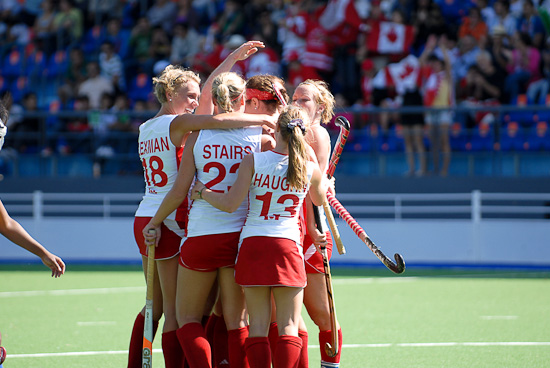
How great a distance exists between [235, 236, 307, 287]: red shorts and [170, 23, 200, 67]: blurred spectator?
12109 millimetres

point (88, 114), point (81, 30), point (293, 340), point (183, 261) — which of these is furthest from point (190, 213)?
point (81, 30)

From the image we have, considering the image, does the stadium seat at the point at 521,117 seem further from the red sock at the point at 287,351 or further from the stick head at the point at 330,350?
the red sock at the point at 287,351

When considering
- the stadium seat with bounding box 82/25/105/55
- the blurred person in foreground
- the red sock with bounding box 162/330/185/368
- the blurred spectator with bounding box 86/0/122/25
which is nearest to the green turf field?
the red sock with bounding box 162/330/185/368

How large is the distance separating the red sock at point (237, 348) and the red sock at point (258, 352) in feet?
0.47

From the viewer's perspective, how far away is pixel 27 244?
427 centimetres

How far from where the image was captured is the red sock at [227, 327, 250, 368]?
4660 mm

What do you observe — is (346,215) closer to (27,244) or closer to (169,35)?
(27,244)

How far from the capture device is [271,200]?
4.57m

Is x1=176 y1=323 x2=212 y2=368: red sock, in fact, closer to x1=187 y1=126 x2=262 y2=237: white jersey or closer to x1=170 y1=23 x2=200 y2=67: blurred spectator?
x1=187 y1=126 x2=262 y2=237: white jersey

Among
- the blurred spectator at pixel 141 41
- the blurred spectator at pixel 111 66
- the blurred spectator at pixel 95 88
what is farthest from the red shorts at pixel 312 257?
the blurred spectator at pixel 141 41

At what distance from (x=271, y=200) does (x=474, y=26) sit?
35.5ft

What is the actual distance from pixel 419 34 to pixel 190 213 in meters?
11.0

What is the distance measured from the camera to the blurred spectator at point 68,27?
58.1 ft

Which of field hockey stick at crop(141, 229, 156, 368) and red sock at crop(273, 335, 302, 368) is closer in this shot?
red sock at crop(273, 335, 302, 368)
